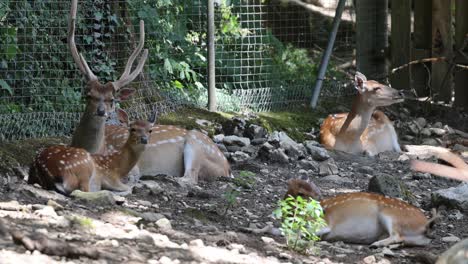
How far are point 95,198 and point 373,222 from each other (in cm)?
194

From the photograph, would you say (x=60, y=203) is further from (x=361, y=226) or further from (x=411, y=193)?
(x=411, y=193)

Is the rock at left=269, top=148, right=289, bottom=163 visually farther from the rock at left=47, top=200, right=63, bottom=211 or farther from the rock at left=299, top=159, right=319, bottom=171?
the rock at left=47, top=200, right=63, bottom=211

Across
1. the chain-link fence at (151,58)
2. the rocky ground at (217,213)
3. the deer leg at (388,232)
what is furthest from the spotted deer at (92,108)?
the deer leg at (388,232)

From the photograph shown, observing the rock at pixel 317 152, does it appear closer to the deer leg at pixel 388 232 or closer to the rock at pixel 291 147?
the rock at pixel 291 147

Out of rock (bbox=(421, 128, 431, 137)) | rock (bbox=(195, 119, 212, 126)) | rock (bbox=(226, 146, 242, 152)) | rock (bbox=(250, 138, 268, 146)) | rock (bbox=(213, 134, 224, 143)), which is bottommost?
rock (bbox=(421, 128, 431, 137))

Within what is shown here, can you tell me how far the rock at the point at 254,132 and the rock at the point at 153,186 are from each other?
237 centimetres

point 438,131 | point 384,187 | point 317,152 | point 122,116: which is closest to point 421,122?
point 438,131

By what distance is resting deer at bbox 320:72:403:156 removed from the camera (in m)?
11.0

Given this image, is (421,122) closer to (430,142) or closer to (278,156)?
(430,142)

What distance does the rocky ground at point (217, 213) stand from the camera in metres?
5.05

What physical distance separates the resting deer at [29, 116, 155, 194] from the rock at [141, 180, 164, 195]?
0.18 metres

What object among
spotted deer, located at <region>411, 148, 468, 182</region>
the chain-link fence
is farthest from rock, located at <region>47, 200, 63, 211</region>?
spotted deer, located at <region>411, 148, 468, 182</region>

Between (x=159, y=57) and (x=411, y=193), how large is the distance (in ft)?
11.2

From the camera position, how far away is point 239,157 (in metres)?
9.62
